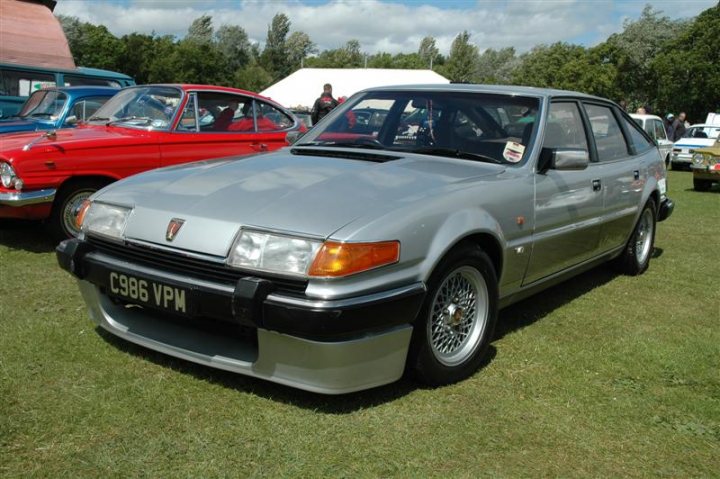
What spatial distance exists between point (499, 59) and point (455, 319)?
305ft

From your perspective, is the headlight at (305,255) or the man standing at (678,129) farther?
the man standing at (678,129)

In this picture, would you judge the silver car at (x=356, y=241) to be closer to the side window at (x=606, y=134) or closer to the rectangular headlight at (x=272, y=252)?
the rectangular headlight at (x=272, y=252)

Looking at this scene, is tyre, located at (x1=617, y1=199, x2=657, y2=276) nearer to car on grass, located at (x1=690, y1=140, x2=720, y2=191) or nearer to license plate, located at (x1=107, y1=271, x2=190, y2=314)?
license plate, located at (x1=107, y1=271, x2=190, y2=314)

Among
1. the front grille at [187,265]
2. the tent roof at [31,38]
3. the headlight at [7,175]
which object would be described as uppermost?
the tent roof at [31,38]

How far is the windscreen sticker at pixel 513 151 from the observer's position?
12.4ft

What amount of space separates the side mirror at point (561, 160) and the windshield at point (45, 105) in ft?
20.7

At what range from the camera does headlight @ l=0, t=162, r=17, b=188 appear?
17.7ft

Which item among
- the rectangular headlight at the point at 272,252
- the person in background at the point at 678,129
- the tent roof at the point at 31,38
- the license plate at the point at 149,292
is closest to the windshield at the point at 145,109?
the license plate at the point at 149,292

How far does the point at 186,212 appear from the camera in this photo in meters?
2.91

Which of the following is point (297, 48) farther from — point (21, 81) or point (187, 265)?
point (187, 265)

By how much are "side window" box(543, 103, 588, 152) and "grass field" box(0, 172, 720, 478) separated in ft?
3.87

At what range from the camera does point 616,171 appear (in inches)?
191

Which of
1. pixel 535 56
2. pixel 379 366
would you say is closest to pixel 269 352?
pixel 379 366

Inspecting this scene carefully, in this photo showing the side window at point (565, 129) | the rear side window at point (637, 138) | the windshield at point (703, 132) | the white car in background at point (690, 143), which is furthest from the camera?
the windshield at point (703, 132)
